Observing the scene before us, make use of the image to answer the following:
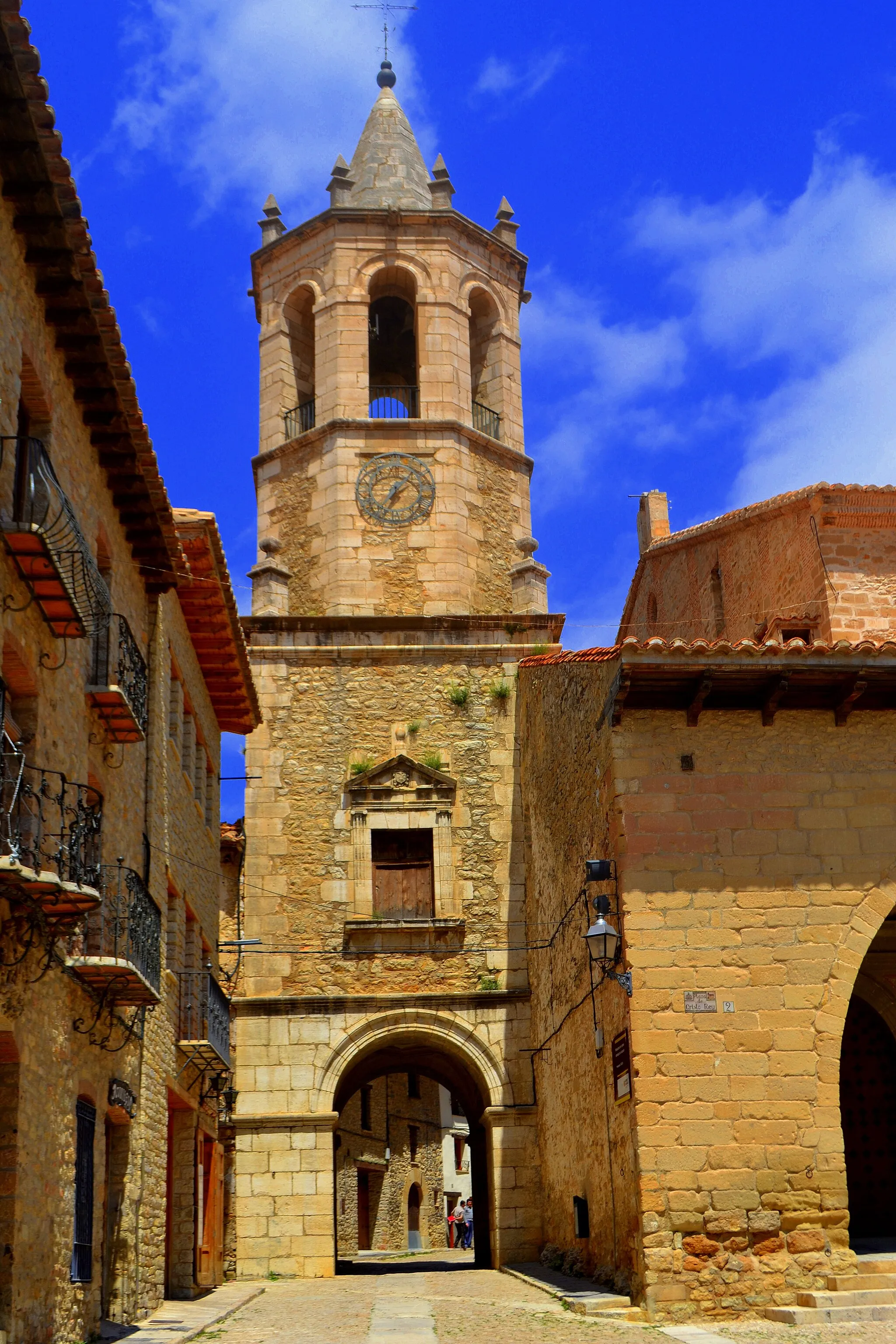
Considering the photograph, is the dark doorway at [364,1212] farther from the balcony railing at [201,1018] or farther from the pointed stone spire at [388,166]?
the pointed stone spire at [388,166]

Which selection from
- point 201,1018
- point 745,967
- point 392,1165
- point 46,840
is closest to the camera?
point 46,840

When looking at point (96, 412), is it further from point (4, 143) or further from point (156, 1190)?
point (156, 1190)

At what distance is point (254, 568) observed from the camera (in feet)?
79.4

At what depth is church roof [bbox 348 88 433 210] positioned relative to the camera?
2645cm

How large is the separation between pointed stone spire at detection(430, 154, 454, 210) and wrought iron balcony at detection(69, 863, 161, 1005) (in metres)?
16.1

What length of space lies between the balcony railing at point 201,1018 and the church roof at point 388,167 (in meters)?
14.0

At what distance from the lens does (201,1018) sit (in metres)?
17.2

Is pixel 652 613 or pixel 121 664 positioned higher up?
pixel 652 613

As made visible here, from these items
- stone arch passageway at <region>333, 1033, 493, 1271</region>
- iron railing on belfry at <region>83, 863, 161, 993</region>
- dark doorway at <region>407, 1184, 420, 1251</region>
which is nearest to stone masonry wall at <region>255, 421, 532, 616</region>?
stone arch passageway at <region>333, 1033, 493, 1271</region>

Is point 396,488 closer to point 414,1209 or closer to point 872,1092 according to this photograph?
point 872,1092

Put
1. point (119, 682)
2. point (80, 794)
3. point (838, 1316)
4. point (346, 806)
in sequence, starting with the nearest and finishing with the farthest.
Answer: point (838, 1316) < point (80, 794) < point (119, 682) < point (346, 806)

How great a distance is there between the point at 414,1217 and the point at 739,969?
104 ft

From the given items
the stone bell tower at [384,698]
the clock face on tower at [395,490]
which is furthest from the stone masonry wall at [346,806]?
the clock face on tower at [395,490]

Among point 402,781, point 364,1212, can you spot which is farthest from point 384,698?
point 364,1212
